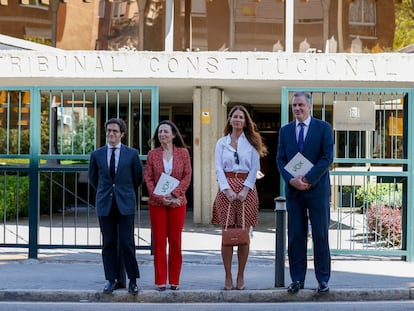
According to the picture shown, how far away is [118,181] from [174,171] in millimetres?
594

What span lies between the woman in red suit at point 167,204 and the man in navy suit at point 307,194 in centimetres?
106

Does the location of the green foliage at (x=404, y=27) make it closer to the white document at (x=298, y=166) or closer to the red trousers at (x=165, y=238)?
the white document at (x=298, y=166)

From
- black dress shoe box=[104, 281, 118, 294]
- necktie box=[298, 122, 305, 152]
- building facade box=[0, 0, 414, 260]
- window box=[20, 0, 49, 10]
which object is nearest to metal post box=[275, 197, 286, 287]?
necktie box=[298, 122, 305, 152]

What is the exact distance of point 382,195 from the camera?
51.0 feet

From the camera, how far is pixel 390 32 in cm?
2611

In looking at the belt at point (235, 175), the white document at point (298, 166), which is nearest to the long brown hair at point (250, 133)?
the belt at point (235, 175)

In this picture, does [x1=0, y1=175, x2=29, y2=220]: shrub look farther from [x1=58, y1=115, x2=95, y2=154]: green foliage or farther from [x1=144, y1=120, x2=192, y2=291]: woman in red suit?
[x1=144, y1=120, x2=192, y2=291]: woman in red suit

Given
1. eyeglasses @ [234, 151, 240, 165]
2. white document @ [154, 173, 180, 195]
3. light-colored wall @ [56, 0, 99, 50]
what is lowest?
white document @ [154, 173, 180, 195]

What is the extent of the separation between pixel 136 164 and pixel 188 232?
789 cm

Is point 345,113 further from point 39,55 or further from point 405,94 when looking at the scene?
point 39,55

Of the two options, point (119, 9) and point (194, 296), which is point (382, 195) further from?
point (119, 9)

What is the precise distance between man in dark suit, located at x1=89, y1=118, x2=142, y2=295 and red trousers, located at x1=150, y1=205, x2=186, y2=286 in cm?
24

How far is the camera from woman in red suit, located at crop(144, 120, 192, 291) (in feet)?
29.7

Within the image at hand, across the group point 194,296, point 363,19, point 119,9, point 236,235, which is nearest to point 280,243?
point 236,235
